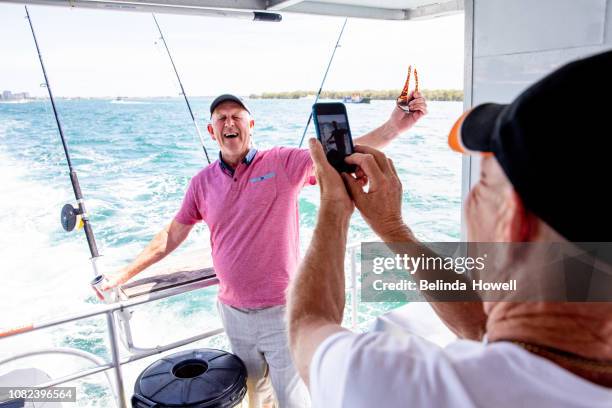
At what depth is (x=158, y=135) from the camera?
16.5 m

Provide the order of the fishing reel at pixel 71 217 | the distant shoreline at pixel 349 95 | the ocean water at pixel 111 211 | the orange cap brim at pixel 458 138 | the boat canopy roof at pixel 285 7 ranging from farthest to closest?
the distant shoreline at pixel 349 95, the ocean water at pixel 111 211, the fishing reel at pixel 71 217, the boat canopy roof at pixel 285 7, the orange cap brim at pixel 458 138

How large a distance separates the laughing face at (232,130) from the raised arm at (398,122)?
1.70ft

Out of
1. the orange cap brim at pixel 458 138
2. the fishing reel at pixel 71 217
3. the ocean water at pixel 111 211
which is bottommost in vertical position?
the ocean water at pixel 111 211

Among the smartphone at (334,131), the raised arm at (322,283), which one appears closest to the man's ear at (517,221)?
the raised arm at (322,283)

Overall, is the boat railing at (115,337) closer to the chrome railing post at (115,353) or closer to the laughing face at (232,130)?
the chrome railing post at (115,353)

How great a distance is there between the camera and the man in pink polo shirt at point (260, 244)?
1.84 metres

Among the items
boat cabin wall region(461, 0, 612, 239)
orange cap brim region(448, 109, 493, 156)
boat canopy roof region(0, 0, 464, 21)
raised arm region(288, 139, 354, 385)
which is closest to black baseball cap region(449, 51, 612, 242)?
orange cap brim region(448, 109, 493, 156)

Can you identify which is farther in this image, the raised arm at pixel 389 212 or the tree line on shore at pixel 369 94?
the tree line on shore at pixel 369 94

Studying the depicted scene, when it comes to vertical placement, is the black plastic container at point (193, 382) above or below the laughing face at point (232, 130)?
below

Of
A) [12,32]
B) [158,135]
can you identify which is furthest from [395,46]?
[12,32]

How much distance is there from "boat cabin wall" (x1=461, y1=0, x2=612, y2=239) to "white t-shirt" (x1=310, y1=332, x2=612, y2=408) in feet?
2.76

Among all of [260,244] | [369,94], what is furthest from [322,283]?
[369,94]

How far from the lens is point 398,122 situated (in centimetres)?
188

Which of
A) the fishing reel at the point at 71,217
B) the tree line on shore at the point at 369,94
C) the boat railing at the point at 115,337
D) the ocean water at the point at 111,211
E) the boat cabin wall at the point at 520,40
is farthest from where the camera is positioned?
the tree line on shore at the point at 369,94
